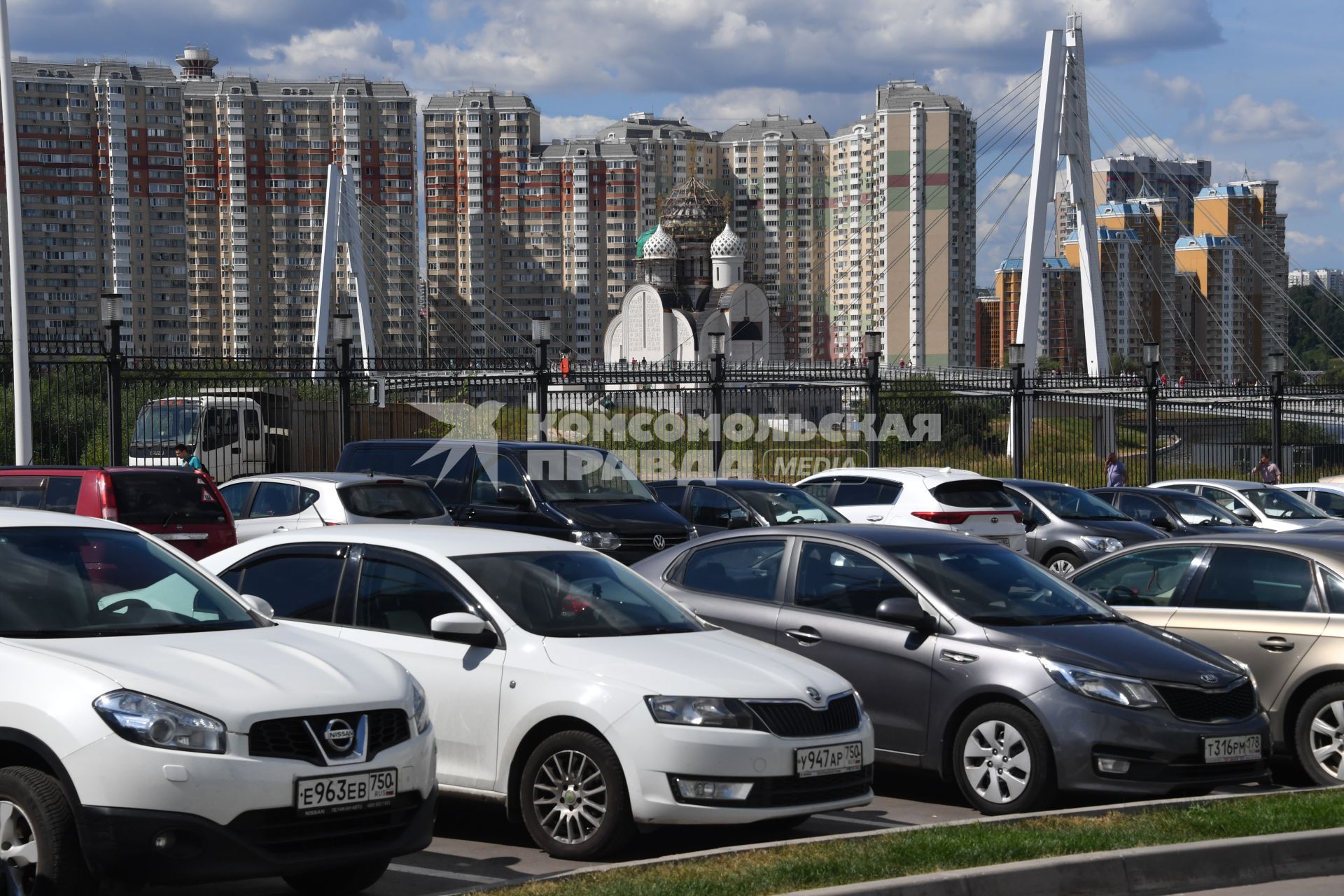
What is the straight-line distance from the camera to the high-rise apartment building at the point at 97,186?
Answer: 377 feet

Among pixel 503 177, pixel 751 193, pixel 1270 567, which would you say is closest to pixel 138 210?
pixel 503 177

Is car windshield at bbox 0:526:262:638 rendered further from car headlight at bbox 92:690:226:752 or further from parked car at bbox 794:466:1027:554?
parked car at bbox 794:466:1027:554

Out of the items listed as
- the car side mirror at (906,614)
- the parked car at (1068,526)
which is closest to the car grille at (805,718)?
the car side mirror at (906,614)

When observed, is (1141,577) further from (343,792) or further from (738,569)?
(343,792)

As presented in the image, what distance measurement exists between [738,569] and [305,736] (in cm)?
402

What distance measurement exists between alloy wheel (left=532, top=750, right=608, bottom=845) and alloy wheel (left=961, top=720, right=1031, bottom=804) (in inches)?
89.4

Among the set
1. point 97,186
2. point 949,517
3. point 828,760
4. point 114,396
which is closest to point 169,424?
point 114,396

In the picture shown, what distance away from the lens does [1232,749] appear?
746cm

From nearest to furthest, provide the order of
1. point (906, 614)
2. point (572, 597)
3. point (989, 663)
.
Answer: point (572, 597)
point (989, 663)
point (906, 614)

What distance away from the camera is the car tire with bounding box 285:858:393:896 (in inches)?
228

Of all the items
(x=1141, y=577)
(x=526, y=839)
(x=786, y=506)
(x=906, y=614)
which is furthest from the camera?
(x=786, y=506)

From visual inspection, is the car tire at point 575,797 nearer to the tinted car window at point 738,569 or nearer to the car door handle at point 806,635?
the car door handle at point 806,635

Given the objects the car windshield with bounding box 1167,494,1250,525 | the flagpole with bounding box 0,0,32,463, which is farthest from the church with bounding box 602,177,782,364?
the flagpole with bounding box 0,0,32,463

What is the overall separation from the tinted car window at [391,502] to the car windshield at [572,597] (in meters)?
7.51
